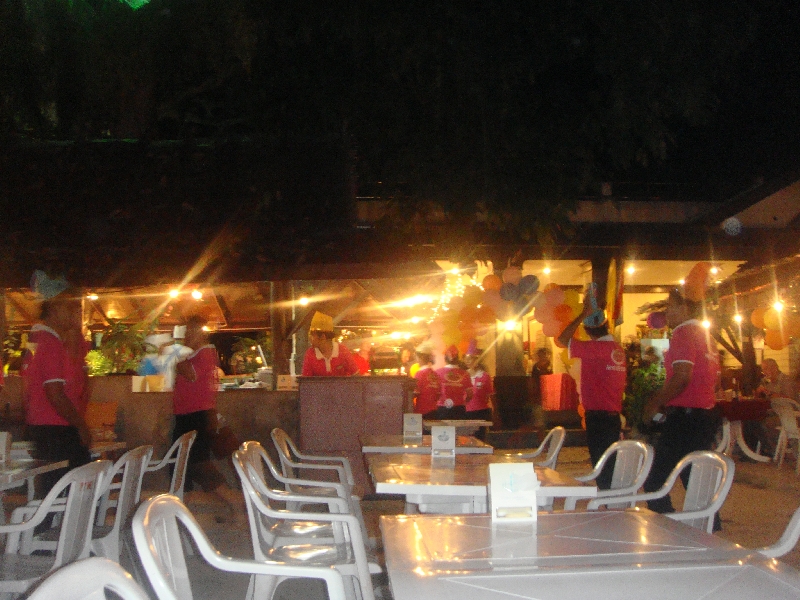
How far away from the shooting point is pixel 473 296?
8.96m

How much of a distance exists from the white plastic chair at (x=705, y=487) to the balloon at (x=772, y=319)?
711 cm

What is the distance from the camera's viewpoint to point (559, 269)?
43.8 ft

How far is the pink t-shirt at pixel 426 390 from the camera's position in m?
8.85

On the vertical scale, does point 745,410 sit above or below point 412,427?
below

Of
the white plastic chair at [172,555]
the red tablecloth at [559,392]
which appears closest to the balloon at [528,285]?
the red tablecloth at [559,392]

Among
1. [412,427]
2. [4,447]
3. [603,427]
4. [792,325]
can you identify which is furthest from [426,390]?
[4,447]

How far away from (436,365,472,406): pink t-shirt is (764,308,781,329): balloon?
4216 millimetres

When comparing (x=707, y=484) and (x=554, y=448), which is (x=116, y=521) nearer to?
(x=554, y=448)

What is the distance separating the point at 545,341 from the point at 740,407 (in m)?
6.99

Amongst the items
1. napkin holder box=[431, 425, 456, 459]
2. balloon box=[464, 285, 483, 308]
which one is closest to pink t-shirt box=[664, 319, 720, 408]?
napkin holder box=[431, 425, 456, 459]

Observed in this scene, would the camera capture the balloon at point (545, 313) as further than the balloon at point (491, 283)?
No

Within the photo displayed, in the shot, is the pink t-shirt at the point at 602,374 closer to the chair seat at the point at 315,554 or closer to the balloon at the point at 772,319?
the chair seat at the point at 315,554

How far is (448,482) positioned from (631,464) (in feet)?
4.98

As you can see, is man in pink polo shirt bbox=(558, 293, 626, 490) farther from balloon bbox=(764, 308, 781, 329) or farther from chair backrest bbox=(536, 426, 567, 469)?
balloon bbox=(764, 308, 781, 329)
